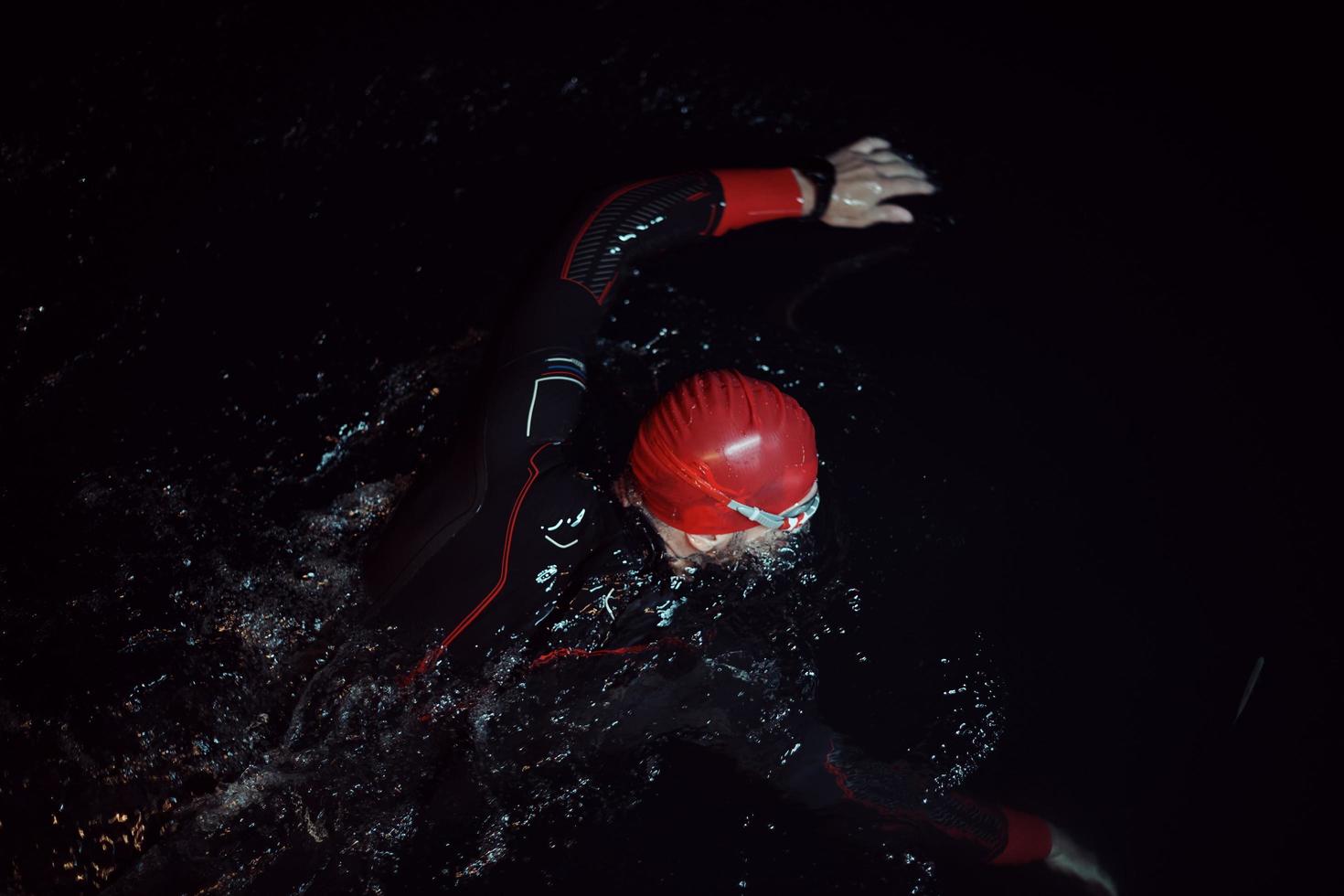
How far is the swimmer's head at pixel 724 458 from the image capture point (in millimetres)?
2566

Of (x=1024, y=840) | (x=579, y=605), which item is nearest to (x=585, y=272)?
(x=579, y=605)

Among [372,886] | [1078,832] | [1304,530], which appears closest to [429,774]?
[372,886]

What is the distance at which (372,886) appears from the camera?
2957 millimetres

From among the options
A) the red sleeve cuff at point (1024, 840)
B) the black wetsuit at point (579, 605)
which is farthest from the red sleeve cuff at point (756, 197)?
the red sleeve cuff at point (1024, 840)

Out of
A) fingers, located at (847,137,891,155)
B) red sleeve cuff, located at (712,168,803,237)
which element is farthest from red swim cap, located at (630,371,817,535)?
fingers, located at (847,137,891,155)

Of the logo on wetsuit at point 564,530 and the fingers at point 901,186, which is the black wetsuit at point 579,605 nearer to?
the logo on wetsuit at point 564,530

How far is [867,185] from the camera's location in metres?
3.77

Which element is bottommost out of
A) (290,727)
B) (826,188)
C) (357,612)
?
(290,727)

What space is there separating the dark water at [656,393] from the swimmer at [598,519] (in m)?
0.23

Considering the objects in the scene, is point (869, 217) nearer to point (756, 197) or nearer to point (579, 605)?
point (756, 197)

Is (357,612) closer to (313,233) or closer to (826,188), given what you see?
(313,233)

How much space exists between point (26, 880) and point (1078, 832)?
3395 millimetres

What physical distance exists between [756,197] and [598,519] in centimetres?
155

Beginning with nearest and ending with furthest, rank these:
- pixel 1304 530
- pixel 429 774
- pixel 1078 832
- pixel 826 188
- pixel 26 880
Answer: pixel 26 880 → pixel 429 774 → pixel 1078 832 → pixel 1304 530 → pixel 826 188
